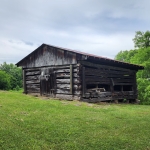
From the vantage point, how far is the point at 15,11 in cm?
1219

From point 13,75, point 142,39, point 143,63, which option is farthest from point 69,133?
point 13,75

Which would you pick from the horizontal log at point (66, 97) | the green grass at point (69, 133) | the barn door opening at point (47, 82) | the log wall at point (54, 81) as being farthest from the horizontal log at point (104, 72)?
the green grass at point (69, 133)

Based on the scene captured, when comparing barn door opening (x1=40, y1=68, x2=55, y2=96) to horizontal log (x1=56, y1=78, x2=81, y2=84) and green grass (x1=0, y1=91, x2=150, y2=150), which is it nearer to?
horizontal log (x1=56, y1=78, x2=81, y2=84)

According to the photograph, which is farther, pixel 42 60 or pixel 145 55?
pixel 145 55

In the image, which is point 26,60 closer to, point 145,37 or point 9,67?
point 145,37

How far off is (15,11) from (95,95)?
25.4 ft

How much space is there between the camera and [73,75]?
11.6m

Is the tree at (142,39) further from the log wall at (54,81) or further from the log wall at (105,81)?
the log wall at (54,81)

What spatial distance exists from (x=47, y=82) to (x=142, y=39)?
1964 cm

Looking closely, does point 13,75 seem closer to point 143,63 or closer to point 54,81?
point 143,63

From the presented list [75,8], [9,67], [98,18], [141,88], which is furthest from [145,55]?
[9,67]

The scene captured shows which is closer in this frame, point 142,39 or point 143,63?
point 143,63

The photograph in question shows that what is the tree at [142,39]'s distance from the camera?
2705 centimetres

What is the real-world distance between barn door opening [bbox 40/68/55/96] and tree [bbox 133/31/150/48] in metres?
19.2
